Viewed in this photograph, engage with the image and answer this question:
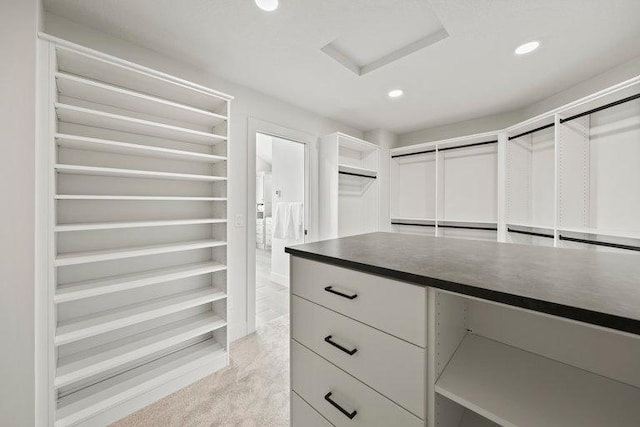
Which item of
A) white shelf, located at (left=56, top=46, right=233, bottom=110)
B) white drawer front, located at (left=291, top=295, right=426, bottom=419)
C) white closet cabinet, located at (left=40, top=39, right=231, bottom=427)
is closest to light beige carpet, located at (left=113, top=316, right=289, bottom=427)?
white closet cabinet, located at (left=40, top=39, right=231, bottom=427)

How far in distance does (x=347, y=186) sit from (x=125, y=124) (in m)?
2.74

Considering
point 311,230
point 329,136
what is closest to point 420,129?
point 329,136

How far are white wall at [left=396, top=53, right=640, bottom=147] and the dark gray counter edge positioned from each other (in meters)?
2.89

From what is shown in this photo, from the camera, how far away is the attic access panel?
158 centimetres

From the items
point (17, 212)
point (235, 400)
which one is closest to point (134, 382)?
point (235, 400)

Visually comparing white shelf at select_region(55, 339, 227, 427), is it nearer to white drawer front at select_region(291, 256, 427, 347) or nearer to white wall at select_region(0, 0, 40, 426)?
white wall at select_region(0, 0, 40, 426)

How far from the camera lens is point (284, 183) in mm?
4172

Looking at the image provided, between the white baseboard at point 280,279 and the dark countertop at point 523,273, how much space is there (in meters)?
3.04

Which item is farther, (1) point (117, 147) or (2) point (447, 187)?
(2) point (447, 187)

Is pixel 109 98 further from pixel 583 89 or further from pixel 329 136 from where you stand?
pixel 583 89

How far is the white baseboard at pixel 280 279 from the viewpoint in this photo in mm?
4099

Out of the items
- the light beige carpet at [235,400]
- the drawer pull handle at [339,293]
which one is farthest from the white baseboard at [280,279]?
the drawer pull handle at [339,293]

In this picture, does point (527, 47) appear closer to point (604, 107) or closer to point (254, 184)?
point (604, 107)

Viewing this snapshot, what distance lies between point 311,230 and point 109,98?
231cm
